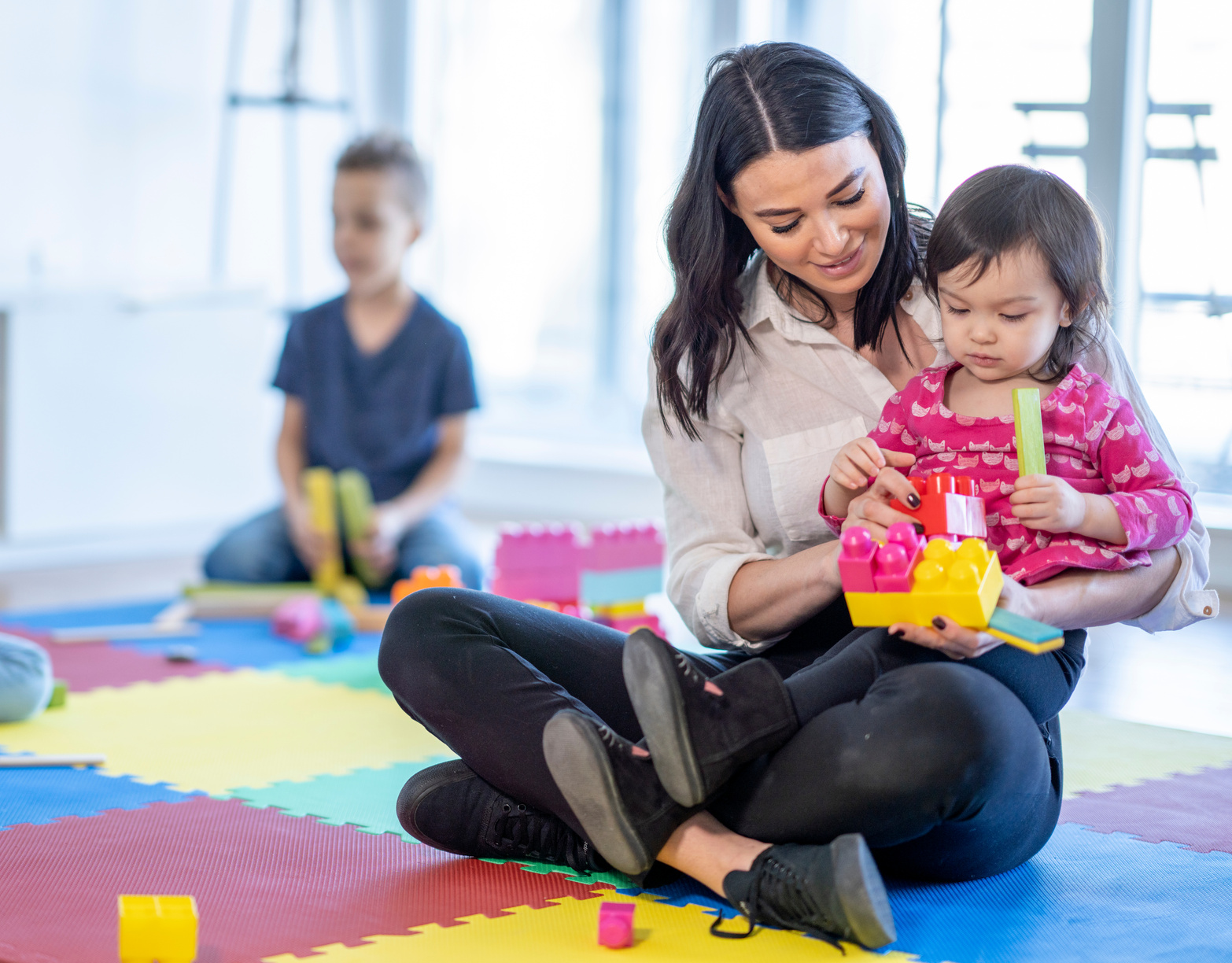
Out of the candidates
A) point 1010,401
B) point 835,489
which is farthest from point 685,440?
point 1010,401

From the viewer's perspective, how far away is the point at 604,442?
405 cm

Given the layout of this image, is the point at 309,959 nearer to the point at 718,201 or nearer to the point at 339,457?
the point at 718,201

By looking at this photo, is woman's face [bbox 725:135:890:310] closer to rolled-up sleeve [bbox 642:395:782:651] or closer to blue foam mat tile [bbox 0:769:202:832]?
rolled-up sleeve [bbox 642:395:782:651]

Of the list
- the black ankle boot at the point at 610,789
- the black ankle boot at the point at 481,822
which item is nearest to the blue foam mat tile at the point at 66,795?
the black ankle boot at the point at 481,822

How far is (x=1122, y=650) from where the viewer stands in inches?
92.8

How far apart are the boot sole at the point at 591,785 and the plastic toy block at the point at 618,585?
3.72ft

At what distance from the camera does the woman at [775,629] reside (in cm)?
109

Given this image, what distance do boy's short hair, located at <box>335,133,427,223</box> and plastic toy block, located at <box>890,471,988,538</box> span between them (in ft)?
5.82

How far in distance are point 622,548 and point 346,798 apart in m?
0.87

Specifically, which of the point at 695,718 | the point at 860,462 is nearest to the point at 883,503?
the point at 860,462

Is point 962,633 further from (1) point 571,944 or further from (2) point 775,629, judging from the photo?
(1) point 571,944

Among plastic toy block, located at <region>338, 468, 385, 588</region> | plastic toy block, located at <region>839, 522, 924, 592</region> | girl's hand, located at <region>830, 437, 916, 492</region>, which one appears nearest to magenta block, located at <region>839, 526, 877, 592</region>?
plastic toy block, located at <region>839, 522, 924, 592</region>

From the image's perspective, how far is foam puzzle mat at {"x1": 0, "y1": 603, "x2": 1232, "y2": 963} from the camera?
112 centimetres

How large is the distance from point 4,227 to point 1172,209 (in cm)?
272
